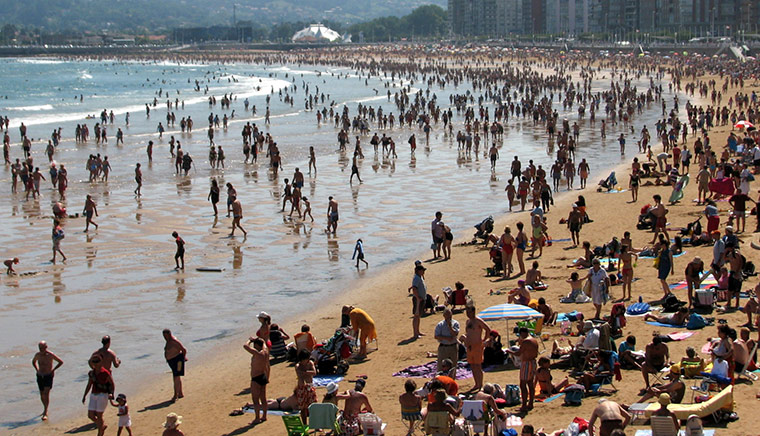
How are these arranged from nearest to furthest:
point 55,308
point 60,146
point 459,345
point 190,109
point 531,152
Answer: point 459,345
point 55,308
point 531,152
point 60,146
point 190,109

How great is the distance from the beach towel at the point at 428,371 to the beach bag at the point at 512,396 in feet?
3.57

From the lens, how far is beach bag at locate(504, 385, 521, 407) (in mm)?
10281

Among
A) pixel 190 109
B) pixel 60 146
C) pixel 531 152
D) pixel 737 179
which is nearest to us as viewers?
pixel 737 179

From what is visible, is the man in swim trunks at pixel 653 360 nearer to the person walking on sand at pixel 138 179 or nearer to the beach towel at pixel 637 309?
the beach towel at pixel 637 309

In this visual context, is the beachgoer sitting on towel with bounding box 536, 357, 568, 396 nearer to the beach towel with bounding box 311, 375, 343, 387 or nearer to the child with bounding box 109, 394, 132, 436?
the beach towel with bounding box 311, 375, 343, 387

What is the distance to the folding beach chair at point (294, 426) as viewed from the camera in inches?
387

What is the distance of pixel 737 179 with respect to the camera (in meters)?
21.5

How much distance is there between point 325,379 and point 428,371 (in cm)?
134

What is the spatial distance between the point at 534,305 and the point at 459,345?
7.67 ft

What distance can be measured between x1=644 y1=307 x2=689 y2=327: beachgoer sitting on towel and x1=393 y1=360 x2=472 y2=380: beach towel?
302 cm

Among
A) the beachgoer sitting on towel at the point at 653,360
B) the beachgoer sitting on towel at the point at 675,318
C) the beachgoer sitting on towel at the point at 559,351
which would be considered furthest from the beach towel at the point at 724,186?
the beachgoer sitting on towel at the point at 653,360

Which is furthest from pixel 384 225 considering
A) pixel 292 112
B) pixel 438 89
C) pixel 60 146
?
pixel 438 89

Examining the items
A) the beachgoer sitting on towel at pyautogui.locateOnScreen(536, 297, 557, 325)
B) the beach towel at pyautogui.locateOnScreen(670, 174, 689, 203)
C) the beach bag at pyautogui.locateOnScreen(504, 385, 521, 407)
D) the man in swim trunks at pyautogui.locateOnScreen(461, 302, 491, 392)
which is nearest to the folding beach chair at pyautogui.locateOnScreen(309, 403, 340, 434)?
the man in swim trunks at pyautogui.locateOnScreen(461, 302, 491, 392)

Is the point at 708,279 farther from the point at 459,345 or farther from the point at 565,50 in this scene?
the point at 565,50
